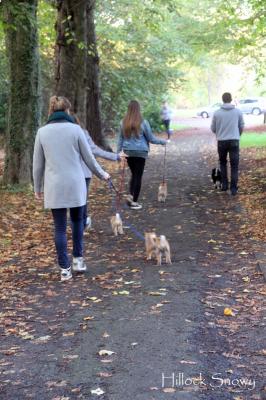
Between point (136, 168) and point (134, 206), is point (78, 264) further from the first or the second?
point (134, 206)

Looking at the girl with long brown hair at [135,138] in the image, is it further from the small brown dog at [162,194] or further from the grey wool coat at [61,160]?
→ the grey wool coat at [61,160]

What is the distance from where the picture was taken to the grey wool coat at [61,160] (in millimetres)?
6316

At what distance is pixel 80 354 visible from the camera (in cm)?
445

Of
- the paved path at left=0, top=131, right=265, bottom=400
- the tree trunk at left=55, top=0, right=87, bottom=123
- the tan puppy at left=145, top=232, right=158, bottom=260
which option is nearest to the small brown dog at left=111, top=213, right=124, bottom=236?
the paved path at left=0, top=131, right=265, bottom=400

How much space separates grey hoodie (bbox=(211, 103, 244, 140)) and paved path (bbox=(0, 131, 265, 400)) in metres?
3.18

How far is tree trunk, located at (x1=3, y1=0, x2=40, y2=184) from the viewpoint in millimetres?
12602

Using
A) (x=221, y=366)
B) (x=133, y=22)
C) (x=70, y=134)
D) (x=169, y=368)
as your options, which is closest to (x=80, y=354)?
(x=169, y=368)

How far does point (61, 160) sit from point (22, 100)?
6.89m

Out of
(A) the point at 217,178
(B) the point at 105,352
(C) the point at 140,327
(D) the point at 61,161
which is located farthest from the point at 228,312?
(A) the point at 217,178

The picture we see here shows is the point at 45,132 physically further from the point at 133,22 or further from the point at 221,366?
the point at 133,22

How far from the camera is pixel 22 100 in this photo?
12.8m

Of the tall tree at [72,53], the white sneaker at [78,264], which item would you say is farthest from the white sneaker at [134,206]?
the tall tree at [72,53]

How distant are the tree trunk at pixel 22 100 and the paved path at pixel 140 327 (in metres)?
4.53

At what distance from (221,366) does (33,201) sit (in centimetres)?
843
